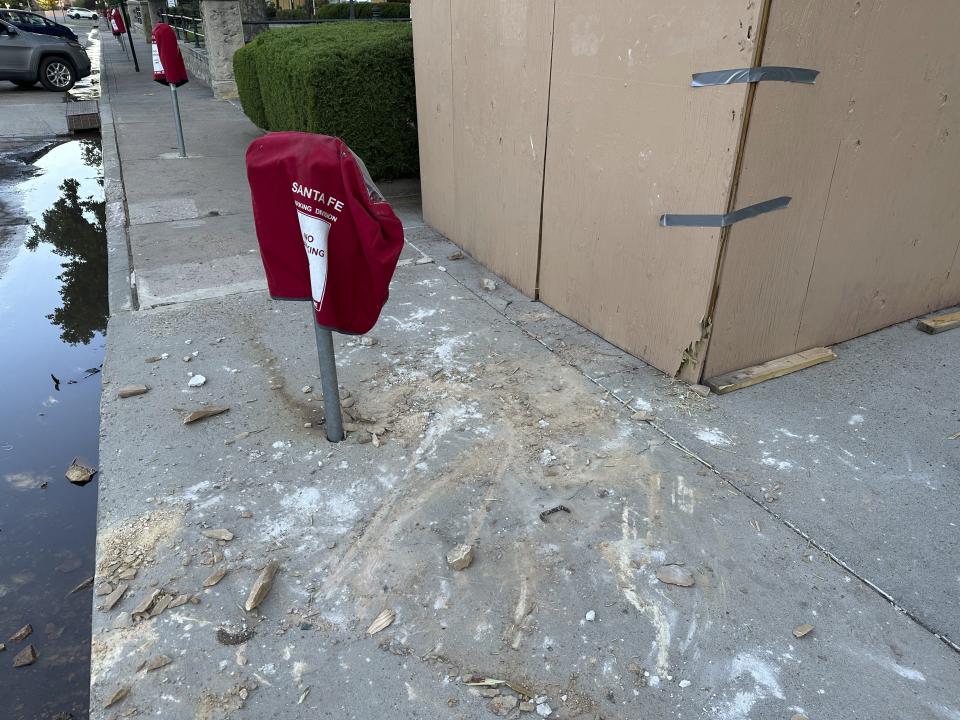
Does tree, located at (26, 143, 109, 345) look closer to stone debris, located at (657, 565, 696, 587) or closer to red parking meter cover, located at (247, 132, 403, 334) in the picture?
red parking meter cover, located at (247, 132, 403, 334)

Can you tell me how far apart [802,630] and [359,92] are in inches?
265

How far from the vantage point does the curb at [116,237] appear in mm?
5031

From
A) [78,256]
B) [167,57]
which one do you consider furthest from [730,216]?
[167,57]

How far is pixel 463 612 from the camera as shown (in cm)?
242

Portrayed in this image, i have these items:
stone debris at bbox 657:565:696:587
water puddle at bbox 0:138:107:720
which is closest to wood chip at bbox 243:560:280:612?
water puddle at bbox 0:138:107:720

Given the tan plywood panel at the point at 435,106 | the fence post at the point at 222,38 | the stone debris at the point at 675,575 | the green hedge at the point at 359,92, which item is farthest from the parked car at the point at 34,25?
the stone debris at the point at 675,575

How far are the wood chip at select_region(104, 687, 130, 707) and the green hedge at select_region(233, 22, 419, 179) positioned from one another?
20.7ft

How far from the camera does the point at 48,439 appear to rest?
12.3ft

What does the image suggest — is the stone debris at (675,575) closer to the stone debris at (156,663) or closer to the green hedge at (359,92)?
the stone debris at (156,663)

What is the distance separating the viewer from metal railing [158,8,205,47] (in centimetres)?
1863

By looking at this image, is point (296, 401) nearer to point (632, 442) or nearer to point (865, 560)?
point (632, 442)

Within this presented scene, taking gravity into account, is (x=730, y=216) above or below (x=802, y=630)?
above

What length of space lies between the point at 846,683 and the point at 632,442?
1.40 metres

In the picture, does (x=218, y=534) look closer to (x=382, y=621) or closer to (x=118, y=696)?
(x=118, y=696)
